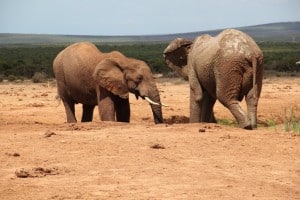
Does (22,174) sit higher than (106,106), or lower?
higher

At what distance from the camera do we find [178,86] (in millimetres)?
29469

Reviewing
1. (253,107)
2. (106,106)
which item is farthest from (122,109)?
(253,107)

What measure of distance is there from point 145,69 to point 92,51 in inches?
68.9

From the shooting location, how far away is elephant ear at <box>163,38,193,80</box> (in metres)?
14.8

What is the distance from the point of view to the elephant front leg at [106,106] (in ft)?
44.3

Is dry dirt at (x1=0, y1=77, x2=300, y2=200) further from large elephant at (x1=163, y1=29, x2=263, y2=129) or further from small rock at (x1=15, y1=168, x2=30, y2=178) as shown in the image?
large elephant at (x1=163, y1=29, x2=263, y2=129)

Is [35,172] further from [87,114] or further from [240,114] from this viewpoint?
[87,114]

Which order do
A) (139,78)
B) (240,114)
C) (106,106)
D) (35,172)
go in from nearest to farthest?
(35,172)
(240,114)
(139,78)
(106,106)

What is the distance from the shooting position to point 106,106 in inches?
541

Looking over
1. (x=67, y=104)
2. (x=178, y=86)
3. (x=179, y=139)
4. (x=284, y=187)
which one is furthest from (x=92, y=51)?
(x=178, y=86)

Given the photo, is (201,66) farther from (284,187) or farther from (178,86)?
(178,86)

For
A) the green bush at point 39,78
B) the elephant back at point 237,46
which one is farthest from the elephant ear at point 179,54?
the green bush at point 39,78

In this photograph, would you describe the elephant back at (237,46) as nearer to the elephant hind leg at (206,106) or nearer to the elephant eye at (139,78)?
the elephant hind leg at (206,106)

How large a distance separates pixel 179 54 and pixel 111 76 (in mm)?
1904
